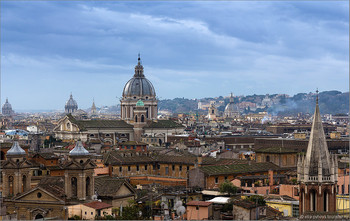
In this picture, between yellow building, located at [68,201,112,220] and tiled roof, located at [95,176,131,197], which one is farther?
tiled roof, located at [95,176,131,197]

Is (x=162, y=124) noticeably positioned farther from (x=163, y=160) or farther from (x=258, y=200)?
(x=258, y=200)

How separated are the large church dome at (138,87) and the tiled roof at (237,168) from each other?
74714mm

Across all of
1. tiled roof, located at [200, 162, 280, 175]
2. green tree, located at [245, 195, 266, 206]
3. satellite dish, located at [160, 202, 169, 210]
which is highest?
tiled roof, located at [200, 162, 280, 175]

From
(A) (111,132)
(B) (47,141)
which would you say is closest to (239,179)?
(B) (47,141)

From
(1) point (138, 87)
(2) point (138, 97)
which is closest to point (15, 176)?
(2) point (138, 97)

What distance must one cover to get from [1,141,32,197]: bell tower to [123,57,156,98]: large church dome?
90398 millimetres

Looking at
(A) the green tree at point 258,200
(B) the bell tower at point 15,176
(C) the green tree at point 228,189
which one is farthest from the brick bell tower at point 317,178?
(B) the bell tower at point 15,176

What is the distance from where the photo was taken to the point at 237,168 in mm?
50062

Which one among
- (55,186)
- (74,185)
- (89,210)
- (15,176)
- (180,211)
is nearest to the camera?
(89,210)

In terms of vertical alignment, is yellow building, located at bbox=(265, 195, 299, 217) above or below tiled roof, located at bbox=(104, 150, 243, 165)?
below

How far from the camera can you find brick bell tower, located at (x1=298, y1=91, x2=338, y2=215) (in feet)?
103

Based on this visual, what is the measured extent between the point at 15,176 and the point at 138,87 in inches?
3608

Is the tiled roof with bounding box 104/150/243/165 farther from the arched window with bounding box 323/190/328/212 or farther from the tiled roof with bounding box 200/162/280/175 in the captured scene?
the arched window with bounding box 323/190/328/212

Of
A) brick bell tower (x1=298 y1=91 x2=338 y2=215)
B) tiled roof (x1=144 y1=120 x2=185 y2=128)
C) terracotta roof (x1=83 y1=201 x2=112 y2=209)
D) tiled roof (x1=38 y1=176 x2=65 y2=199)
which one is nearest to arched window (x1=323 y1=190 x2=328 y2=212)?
brick bell tower (x1=298 y1=91 x2=338 y2=215)
